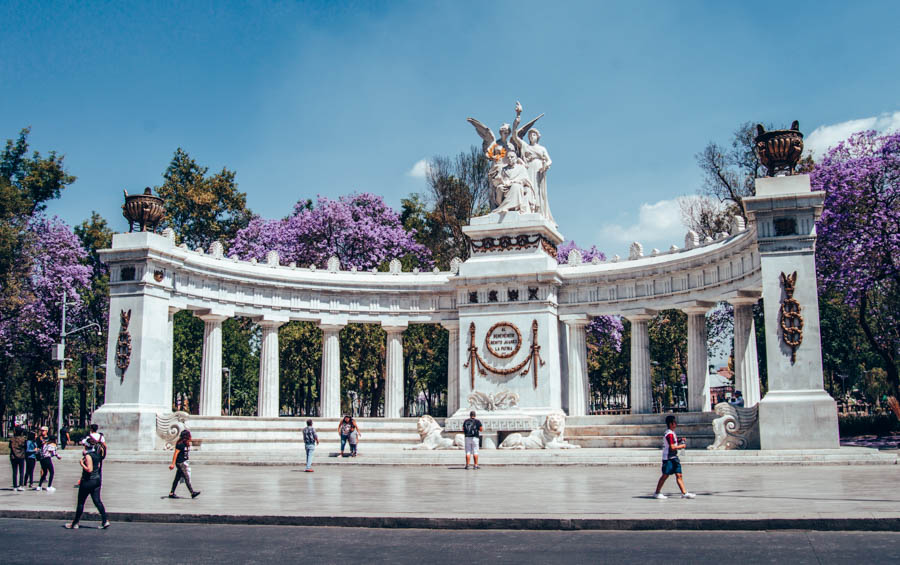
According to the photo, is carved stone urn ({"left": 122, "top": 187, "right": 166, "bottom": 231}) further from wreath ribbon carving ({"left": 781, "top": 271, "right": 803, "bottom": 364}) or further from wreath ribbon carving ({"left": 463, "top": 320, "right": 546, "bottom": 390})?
wreath ribbon carving ({"left": 781, "top": 271, "right": 803, "bottom": 364})

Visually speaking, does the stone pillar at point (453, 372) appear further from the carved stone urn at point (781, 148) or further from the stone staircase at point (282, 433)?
the carved stone urn at point (781, 148)

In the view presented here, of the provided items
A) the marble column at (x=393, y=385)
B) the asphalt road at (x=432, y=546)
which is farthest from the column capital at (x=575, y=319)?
the asphalt road at (x=432, y=546)

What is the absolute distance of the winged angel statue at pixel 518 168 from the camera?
41375 mm

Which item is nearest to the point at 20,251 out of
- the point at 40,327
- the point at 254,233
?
the point at 40,327

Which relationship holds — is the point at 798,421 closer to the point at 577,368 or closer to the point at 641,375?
the point at 641,375

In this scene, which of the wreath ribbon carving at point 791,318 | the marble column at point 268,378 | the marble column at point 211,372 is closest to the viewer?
the wreath ribbon carving at point 791,318

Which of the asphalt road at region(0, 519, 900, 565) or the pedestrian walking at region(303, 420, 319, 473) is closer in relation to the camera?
the asphalt road at region(0, 519, 900, 565)

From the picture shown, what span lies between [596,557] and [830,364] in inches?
2551

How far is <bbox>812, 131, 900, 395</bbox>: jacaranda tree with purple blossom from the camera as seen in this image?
3809 cm

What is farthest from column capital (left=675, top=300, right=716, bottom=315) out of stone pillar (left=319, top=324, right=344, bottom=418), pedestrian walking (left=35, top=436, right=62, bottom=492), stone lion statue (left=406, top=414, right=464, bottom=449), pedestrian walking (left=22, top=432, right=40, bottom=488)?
pedestrian walking (left=22, top=432, right=40, bottom=488)

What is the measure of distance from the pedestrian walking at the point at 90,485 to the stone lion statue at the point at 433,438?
73.1 ft

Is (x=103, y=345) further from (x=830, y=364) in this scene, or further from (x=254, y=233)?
(x=830, y=364)

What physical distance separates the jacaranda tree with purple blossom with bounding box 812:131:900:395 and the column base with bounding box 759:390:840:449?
11.8 metres

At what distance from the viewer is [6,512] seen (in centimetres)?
1769
